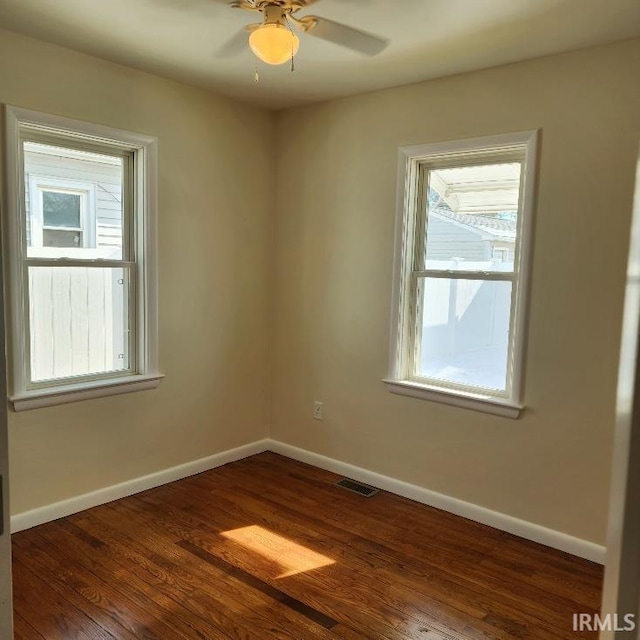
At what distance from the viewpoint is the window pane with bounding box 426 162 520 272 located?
308 cm

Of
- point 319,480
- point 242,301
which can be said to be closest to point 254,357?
point 242,301

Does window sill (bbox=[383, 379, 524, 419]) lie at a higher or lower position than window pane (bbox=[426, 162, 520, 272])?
lower

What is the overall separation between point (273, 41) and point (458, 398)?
2.15 m

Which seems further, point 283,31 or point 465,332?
point 465,332

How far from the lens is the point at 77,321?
3.16 metres

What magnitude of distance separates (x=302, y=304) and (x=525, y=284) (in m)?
1.65

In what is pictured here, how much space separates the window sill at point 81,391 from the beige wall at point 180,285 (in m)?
0.05

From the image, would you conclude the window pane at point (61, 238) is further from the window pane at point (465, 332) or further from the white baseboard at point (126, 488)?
the window pane at point (465, 332)

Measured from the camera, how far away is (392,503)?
11.2 ft

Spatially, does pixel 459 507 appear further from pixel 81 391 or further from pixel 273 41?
pixel 273 41

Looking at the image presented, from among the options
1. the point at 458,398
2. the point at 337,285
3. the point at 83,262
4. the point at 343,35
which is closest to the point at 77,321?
the point at 83,262

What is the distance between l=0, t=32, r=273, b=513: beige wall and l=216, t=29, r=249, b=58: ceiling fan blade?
0.66m

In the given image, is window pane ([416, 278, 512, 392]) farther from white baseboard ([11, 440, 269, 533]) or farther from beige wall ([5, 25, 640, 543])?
white baseboard ([11, 440, 269, 533])

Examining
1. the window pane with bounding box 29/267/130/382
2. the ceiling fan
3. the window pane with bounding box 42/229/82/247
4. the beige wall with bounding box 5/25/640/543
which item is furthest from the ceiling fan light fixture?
the window pane with bounding box 29/267/130/382
